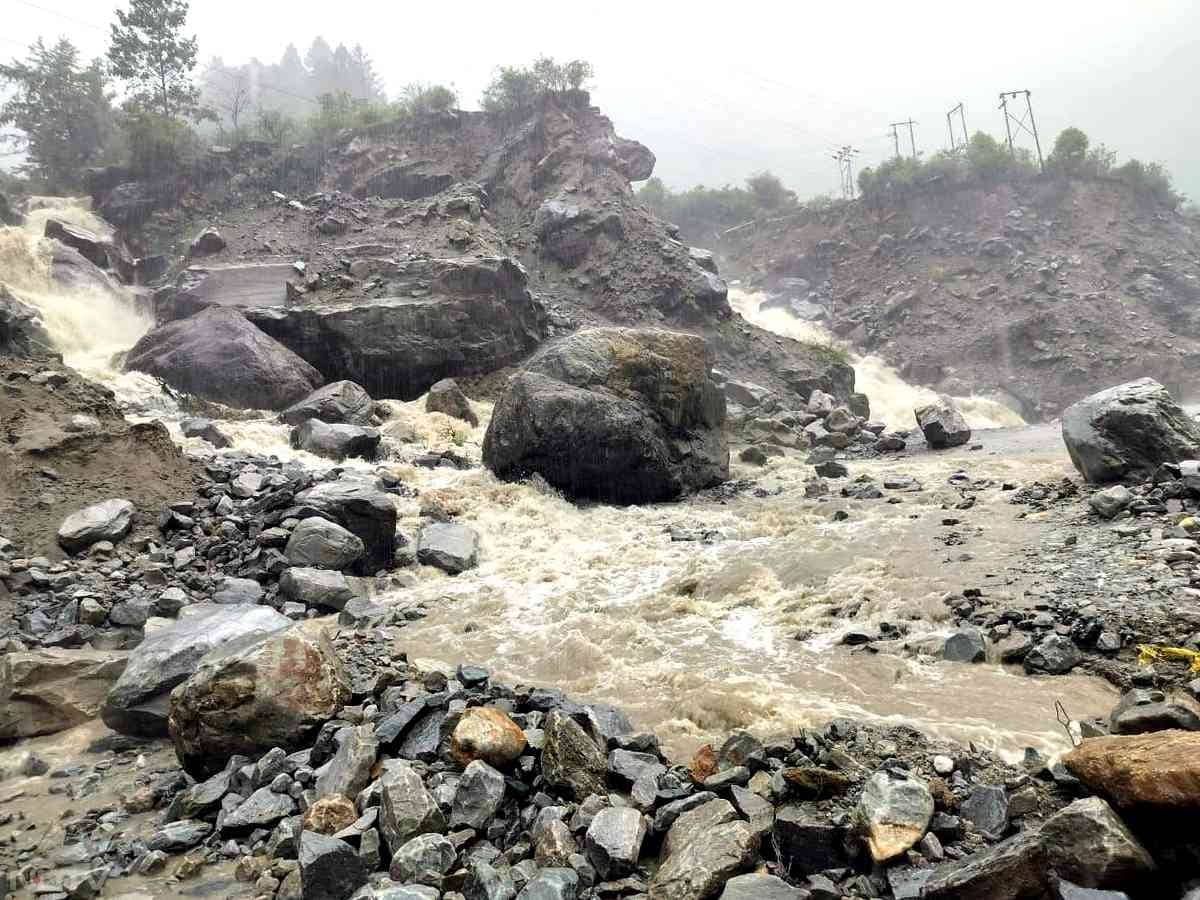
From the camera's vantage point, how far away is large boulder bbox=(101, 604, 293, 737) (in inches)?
200

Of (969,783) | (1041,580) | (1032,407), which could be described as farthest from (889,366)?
(969,783)

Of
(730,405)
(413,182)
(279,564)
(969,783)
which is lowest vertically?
(969,783)

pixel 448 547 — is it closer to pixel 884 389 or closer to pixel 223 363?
pixel 223 363

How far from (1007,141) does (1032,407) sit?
21.8 meters

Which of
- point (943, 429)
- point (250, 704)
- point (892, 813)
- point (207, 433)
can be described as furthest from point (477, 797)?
point (943, 429)

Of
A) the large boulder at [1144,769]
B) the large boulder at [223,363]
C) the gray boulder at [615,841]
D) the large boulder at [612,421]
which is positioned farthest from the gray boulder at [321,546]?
the large boulder at [223,363]

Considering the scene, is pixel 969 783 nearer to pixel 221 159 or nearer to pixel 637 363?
pixel 637 363

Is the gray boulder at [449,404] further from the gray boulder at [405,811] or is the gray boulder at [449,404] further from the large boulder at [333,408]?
the gray boulder at [405,811]

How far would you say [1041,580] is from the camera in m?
6.77

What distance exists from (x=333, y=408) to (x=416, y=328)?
5.52 metres

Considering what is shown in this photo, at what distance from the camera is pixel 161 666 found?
5227mm

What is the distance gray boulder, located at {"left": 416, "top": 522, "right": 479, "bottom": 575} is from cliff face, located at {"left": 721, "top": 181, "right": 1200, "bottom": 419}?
31.4m

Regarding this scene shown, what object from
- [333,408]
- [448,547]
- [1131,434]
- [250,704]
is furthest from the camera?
[333,408]

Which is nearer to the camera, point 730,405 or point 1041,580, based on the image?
point 1041,580
